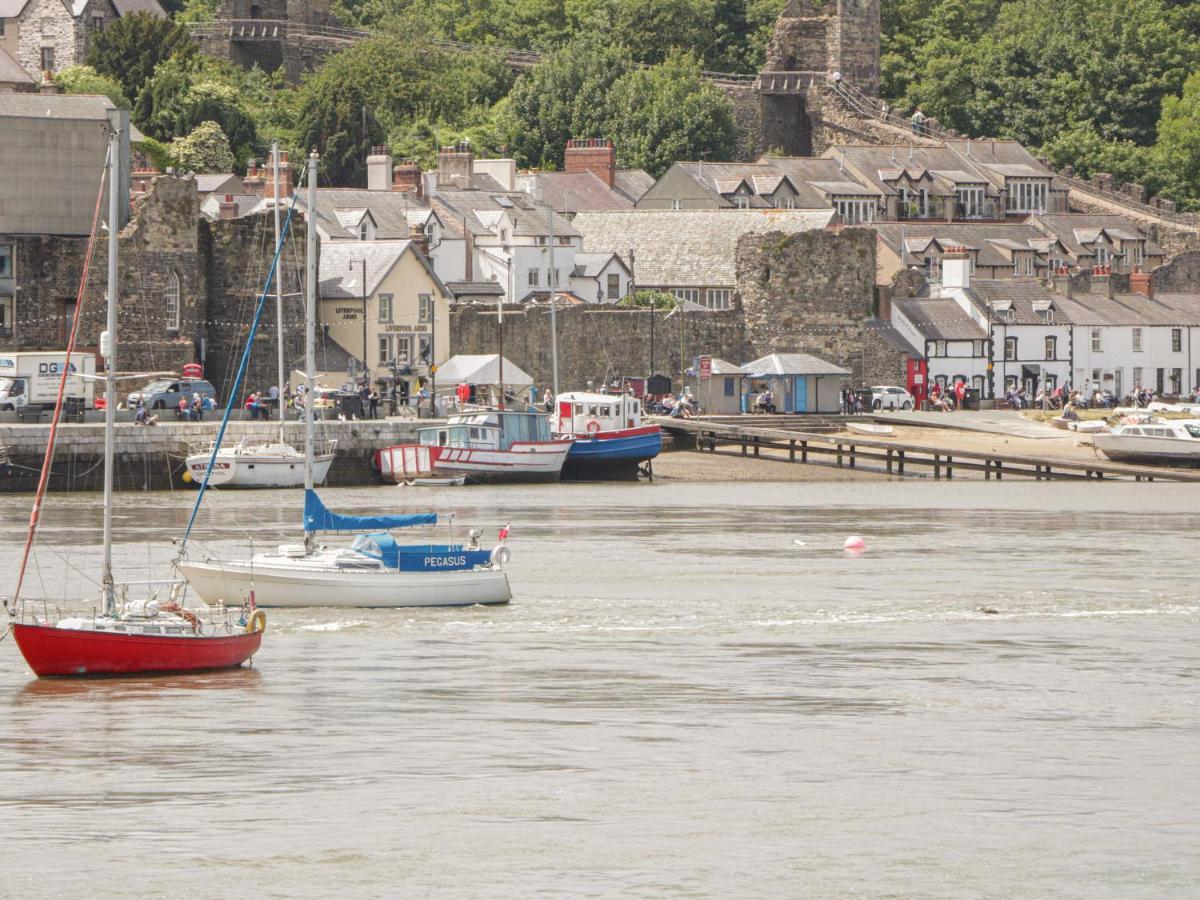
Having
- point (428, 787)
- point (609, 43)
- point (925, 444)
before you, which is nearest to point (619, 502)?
point (925, 444)

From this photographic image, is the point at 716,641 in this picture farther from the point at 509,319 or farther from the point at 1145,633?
the point at 509,319

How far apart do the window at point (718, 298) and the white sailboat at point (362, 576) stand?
49.5 metres

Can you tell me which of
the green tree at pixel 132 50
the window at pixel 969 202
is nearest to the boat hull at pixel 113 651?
the green tree at pixel 132 50

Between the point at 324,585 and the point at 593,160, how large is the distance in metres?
67.6

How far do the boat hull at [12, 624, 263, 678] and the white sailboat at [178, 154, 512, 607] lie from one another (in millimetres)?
4348

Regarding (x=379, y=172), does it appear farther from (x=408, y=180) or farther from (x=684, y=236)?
(x=684, y=236)

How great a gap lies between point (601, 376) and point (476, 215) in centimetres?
1132

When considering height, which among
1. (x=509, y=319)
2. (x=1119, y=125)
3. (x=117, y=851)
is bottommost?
(x=117, y=851)

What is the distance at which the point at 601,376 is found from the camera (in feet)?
244

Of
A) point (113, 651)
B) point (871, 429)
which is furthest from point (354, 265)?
point (113, 651)

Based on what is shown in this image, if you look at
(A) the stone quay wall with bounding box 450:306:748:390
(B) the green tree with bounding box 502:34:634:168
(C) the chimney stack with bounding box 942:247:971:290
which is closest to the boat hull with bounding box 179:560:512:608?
(A) the stone quay wall with bounding box 450:306:748:390

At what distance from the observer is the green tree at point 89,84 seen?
285 ft

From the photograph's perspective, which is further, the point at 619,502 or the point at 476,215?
the point at 476,215

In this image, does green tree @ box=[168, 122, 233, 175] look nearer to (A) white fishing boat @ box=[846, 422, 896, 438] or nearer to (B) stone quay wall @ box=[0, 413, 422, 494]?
(A) white fishing boat @ box=[846, 422, 896, 438]
